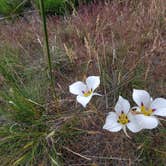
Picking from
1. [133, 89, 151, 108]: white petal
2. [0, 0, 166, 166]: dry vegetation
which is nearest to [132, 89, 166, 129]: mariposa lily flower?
[133, 89, 151, 108]: white petal

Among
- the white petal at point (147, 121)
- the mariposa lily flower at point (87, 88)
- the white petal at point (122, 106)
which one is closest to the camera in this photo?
the white petal at point (147, 121)

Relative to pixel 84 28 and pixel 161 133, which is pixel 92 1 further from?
pixel 161 133

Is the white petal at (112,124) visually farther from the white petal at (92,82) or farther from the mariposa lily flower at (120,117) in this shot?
the white petal at (92,82)

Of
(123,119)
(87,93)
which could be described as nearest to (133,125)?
(123,119)

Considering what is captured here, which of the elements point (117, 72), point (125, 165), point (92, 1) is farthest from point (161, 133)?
point (92, 1)

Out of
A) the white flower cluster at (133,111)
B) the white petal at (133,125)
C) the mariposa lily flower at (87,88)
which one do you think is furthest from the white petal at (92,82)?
the white petal at (133,125)

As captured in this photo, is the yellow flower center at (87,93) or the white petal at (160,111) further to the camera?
the yellow flower center at (87,93)

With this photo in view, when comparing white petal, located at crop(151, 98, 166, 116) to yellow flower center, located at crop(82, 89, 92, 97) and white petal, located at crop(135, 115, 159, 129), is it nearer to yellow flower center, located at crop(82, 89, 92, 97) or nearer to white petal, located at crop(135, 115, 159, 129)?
white petal, located at crop(135, 115, 159, 129)
